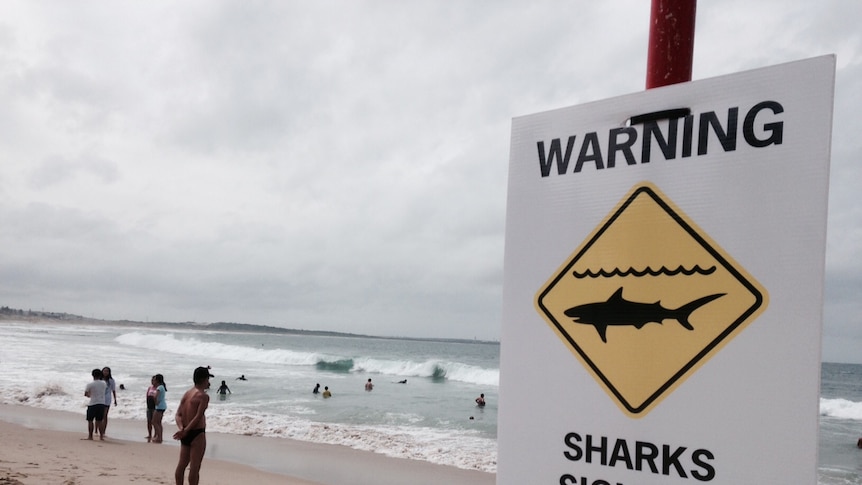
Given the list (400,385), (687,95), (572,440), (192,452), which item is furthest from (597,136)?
(400,385)

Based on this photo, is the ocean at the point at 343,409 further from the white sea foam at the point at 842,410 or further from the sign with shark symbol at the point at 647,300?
the sign with shark symbol at the point at 647,300

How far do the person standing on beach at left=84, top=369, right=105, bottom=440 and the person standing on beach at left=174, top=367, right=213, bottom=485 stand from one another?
620 cm

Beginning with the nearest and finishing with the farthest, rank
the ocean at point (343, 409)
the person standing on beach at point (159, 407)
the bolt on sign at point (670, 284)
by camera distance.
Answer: the bolt on sign at point (670, 284) < the person standing on beach at point (159, 407) < the ocean at point (343, 409)

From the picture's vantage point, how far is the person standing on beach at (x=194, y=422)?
6949mm

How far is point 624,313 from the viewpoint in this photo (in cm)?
134

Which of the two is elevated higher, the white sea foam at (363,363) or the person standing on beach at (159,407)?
the person standing on beach at (159,407)

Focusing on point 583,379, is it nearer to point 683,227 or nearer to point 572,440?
point 572,440

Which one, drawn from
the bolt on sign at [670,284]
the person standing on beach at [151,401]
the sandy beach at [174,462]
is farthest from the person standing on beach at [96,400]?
the bolt on sign at [670,284]

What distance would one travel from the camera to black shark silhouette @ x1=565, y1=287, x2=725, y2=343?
128 cm

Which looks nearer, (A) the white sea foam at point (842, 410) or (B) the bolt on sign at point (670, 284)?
(B) the bolt on sign at point (670, 284)

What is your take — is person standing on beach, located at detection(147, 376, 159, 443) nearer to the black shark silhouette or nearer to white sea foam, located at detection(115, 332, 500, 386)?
the black shark silhouette

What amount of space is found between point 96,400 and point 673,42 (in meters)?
13.8

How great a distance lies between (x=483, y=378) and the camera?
142ft

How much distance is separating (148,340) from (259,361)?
81.0 feet
